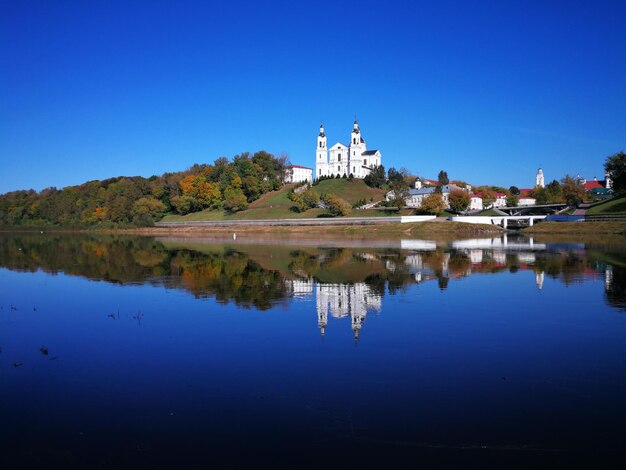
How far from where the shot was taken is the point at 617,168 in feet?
288

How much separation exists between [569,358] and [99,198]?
5840 inches

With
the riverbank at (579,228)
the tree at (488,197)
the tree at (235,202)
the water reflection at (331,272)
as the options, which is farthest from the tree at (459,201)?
the water reflection at (331,272)

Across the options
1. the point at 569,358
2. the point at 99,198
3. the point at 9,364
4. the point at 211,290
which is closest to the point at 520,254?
the point at 211,290

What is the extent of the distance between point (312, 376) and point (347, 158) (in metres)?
154

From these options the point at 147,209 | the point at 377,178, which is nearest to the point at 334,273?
the point at 147,209

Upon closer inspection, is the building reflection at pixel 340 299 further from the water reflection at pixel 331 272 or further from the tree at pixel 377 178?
the tree at pixel 377 178

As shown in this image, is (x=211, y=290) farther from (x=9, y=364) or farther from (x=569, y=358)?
(x=569, y=358)

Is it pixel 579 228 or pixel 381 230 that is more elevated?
pixel 381 230

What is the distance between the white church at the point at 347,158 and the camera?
158m

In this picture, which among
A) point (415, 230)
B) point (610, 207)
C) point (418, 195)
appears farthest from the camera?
point (418, 195)

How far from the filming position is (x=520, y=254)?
145ft

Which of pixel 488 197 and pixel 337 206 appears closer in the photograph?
pixel 337 206

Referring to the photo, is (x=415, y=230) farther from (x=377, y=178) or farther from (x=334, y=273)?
(x=334, y=273)

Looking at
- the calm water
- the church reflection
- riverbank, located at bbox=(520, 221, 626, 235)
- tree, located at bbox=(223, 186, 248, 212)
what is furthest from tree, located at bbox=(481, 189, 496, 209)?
the calm water
